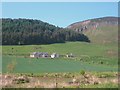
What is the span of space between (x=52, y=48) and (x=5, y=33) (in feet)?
63.2

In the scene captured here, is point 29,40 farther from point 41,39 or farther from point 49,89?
point 49,89

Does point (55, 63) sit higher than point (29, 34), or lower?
lower

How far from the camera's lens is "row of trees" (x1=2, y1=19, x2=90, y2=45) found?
108456 millimetres

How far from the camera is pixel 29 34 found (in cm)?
11881

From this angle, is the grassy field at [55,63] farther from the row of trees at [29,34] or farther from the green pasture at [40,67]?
the row of trees at [29,34]

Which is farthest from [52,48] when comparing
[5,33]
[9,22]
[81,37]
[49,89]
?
[49,89]

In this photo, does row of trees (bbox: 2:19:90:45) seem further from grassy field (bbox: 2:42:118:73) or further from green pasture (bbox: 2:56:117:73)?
green pasture (bbox: 2:56:117:73)

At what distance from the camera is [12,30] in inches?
4870

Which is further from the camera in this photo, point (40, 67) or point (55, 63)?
point (55, 63)

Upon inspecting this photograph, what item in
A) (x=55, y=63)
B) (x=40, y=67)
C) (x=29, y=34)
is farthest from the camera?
(x=29, y=34)

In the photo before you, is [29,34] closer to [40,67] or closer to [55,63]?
[55,63]

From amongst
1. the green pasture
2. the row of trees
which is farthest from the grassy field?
the row of trees

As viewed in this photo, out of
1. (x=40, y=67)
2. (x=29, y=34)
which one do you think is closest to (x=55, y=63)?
(x=40, y=67)

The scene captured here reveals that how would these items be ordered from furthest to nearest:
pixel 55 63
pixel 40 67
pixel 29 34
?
1. pixel 29 34
2. pixel 55 63
3. pixel 40 67
